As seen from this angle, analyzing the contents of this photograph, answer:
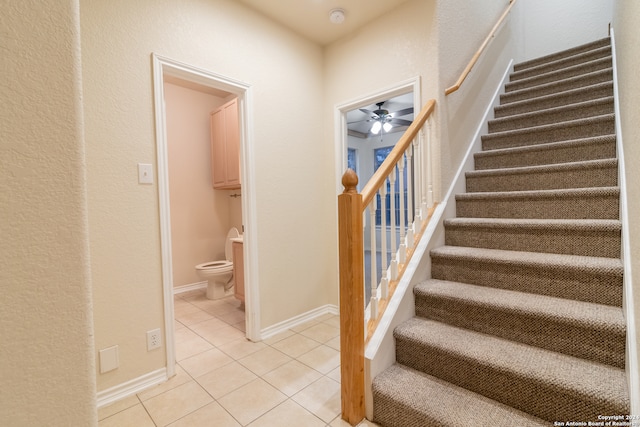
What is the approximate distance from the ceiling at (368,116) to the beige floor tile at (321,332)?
100 inches

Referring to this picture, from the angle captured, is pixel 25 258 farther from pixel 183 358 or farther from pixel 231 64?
pixel 231 64

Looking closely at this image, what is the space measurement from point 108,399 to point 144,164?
4.68ft

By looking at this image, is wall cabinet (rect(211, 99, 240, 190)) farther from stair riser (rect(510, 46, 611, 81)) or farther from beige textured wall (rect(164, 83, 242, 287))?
stair riser (rect(510, 46, 611, 81))

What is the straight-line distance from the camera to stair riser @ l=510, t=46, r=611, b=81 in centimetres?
286

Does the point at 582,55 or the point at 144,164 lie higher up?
the point at 582,55

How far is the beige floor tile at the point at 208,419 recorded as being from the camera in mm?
1527

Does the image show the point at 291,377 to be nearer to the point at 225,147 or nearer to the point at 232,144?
the point at 232,144

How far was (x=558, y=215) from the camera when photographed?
1.80m

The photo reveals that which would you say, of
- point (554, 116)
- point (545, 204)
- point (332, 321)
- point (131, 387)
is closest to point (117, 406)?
point (131, 387)

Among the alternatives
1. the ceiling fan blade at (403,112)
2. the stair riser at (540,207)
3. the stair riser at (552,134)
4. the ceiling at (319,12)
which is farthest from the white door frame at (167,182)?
the ceiling fan blade at (403,112)

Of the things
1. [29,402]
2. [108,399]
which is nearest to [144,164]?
[108,399]

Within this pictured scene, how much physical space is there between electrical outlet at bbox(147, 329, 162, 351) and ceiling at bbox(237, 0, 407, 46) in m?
2.55

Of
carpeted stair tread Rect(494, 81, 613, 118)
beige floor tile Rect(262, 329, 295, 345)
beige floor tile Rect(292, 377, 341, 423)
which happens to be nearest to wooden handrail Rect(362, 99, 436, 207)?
beige floor tile Rect(292, 377, 341, 423)

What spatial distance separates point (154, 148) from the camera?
1.89 m
